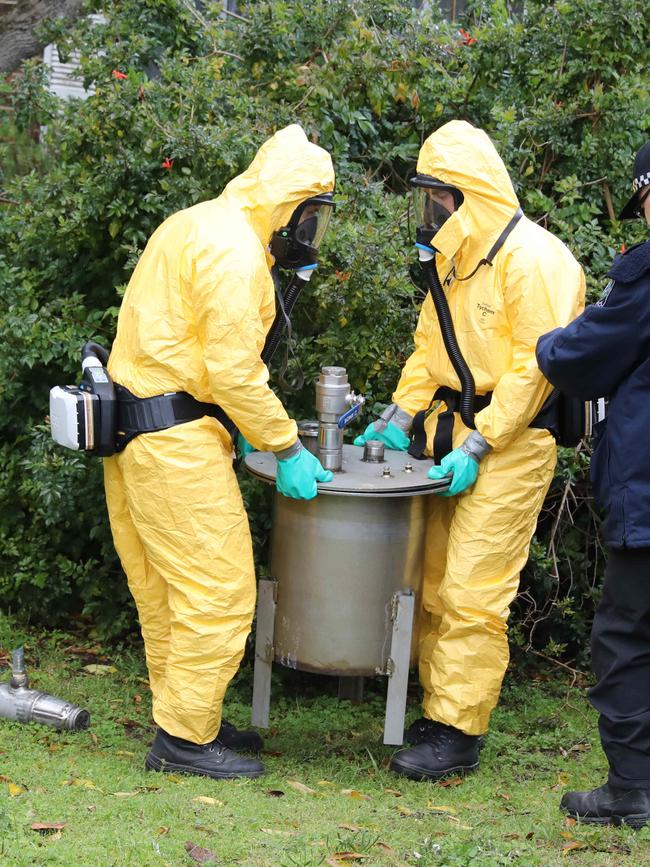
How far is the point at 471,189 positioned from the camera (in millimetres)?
3689

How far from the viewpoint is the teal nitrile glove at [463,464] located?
12.1 ft

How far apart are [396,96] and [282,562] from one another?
2.75 metres

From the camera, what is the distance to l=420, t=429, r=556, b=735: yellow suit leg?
377cm

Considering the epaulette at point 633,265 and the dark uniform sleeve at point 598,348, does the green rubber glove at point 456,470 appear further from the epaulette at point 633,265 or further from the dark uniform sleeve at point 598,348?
the epaulette at point 633,265

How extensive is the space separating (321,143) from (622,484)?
8.82ft

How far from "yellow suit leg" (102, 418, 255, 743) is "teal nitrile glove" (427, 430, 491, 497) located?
67 centimetres

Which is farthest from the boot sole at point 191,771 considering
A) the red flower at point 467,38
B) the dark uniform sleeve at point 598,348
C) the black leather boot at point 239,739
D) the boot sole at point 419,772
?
the red flower at point 467,38

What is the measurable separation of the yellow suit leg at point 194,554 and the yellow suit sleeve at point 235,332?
0.67 ft

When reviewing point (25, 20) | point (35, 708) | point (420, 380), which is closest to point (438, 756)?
point (420, 380)

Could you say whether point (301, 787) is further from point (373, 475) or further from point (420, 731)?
point (373, 475)

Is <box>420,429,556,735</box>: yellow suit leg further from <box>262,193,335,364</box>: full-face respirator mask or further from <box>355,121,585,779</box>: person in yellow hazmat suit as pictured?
<box>262,193,335,364</box>: full-face respirator mask

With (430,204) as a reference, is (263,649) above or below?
below

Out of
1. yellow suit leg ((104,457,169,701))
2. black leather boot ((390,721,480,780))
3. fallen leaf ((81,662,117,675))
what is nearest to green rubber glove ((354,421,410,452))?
yellow suit leg ((104,457,169,701))

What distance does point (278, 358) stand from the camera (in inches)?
185
